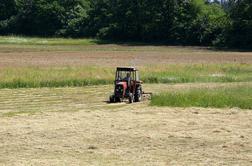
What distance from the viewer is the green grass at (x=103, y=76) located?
1229 inches

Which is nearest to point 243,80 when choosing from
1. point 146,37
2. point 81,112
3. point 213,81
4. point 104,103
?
point 213,81

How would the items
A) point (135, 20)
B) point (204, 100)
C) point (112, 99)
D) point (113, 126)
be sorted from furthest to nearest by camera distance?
point (135, 20) → point (112, 99) → point (204, 100) → point (113, 126)

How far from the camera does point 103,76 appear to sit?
34.5m

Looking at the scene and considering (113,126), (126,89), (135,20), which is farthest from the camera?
(135,20)

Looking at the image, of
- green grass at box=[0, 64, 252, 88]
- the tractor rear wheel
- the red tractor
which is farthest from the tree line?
the tractor rear wheel

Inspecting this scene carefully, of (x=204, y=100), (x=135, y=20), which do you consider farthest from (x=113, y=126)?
(x=135, y=20)

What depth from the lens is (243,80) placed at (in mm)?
34688

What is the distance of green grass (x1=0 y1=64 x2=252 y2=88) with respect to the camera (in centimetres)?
3122

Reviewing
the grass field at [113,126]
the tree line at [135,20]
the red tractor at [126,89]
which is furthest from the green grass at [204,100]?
the tree line at [135,20]

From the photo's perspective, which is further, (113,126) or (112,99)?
(112,99)

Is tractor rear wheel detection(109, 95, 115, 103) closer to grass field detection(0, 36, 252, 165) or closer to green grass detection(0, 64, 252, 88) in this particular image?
grass field detection(0, 36, 252, 165)

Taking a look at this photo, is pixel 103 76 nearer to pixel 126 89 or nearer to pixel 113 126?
pixel 126 89

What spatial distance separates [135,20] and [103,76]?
172ft

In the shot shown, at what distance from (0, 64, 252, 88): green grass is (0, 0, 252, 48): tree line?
34.8m
